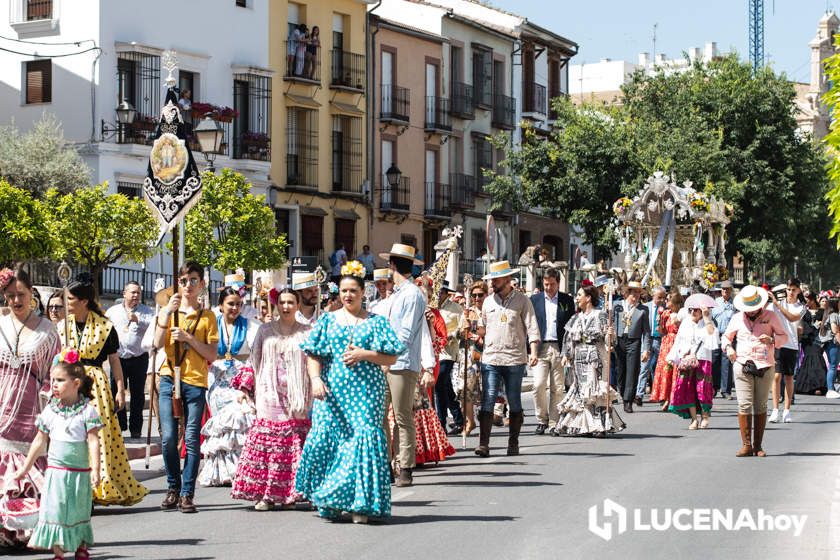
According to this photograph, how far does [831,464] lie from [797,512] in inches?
144

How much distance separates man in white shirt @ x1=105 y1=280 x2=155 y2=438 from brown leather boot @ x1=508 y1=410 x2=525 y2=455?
440 cm

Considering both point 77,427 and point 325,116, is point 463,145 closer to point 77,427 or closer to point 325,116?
point 325,116

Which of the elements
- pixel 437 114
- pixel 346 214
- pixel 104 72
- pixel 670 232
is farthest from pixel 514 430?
pixel 437 114

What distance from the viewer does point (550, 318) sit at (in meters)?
18.1

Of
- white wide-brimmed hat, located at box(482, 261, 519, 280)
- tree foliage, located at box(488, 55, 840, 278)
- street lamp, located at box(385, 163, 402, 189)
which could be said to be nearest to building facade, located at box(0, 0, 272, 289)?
street lamp, located at box(385, 163, 402, 189)

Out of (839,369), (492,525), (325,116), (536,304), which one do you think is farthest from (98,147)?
(492,525)

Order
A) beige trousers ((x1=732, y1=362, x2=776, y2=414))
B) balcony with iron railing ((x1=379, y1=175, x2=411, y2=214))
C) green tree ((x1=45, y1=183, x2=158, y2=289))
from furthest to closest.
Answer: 1. balcony with iron railing ((x1=379, y1=175, x2=411, y2=214))
2. green tree ((x1=45, y1=183, x2=158, y2=289))
3. beige trousers ((x1=732, y1=362, x2=776, y2=414))

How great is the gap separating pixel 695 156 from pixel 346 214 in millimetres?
11460

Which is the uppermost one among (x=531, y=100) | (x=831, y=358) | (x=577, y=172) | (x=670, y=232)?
(x=531, y=100)

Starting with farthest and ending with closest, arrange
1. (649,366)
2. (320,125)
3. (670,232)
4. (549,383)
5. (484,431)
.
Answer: (320,125)
(670,232)
(649,366)
(549,383)
(484,431)

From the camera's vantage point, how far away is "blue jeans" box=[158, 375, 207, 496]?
11.4 metres

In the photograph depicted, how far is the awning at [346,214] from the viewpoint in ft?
145

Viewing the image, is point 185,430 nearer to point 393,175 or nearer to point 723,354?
point 723,354

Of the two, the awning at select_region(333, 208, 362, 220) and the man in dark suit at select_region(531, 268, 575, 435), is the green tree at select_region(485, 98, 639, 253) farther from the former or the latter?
the man in dark suit at select_region(531, 268, 575, 435)
